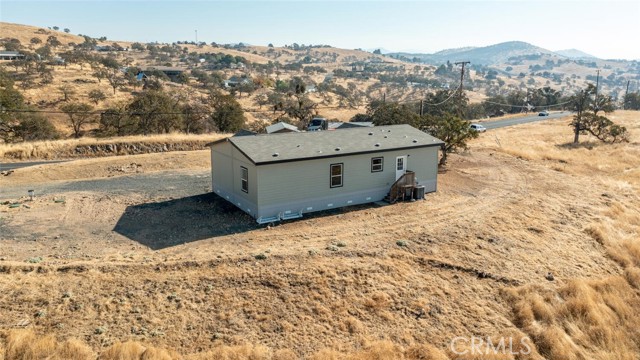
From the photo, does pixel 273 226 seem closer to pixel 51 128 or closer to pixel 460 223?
pixel 460 223

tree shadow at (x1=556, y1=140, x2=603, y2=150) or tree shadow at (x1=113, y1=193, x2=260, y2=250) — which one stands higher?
tree shadow at (x1=556, y1=140, x2=603, y2=150)

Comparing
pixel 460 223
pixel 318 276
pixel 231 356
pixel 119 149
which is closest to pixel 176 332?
pixel 231 356

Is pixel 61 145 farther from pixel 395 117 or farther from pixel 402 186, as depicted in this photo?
pixel 402 186

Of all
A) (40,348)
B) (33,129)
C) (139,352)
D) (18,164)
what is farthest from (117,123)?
(139,352)

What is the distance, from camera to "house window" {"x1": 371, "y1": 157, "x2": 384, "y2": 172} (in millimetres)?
20883

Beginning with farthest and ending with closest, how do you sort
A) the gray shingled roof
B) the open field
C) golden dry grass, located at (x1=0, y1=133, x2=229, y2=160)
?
golden dry grass, located at (x1=0, y1=133, x2=229, y2=160) → the gray shingled roof → the open field

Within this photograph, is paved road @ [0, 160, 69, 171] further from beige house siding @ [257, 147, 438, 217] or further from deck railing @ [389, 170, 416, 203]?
deck railing @ [389, 170, 416, 203]

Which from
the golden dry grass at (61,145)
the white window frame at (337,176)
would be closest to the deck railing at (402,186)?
the white window frame at (337,176)

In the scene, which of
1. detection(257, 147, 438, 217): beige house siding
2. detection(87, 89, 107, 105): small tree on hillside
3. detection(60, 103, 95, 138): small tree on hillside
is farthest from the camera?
detection(87, 89, 107, 105): small tree on hillside

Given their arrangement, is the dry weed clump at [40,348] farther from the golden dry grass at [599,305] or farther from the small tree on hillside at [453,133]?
the small tree on hillside at [453,133]

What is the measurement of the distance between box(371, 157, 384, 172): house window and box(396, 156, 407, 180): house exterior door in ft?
3.72

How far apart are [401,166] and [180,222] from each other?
11.1 metres

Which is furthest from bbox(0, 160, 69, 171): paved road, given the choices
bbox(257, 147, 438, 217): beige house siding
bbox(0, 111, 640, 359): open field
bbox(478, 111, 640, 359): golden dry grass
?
bbox(478, 111, 640, 359): golden dry grass

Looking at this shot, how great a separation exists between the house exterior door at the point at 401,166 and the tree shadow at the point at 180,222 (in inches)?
316
